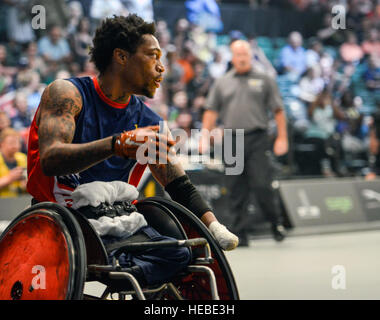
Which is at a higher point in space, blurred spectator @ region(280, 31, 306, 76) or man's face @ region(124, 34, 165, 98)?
blurred spectator @ region(280, 31, 306, 76)

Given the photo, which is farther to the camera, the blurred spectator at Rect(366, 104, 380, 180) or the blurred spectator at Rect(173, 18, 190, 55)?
the blurred spectator at Rect(173, 18, 190, 55)

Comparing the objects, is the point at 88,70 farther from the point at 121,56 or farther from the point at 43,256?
the point at 43,256

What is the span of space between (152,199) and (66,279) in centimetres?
70

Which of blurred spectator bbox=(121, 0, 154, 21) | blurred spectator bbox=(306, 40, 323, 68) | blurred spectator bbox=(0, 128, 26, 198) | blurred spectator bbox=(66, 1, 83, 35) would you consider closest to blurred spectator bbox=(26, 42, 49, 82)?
blurred spectator bbox=(66, 1, 83, 35)

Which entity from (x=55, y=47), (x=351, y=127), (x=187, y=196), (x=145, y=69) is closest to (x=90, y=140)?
(x=145, y=69)

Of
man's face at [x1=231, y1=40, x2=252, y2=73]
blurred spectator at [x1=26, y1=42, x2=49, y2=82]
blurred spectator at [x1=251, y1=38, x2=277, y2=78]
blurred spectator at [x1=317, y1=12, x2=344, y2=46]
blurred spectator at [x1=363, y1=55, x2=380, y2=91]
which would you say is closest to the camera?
man's face at [x1=231, y1=40, x2=252, y2=73]

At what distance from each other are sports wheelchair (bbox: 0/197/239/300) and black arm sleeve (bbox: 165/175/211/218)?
0.11 m

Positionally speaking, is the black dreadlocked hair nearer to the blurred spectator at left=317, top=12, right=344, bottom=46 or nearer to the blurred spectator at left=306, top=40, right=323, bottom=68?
the blurred spectator at left=306, top=40, right=323, bottom=68

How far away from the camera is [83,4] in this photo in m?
11.4

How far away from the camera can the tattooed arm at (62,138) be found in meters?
2.53

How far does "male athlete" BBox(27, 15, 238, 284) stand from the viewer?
2.74 m

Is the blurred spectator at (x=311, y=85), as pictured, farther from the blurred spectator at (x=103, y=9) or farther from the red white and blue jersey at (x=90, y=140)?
the red white and blue jersey at (x=90, y=140)

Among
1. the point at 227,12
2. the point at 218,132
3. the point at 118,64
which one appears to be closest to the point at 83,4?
the point at 227,12
